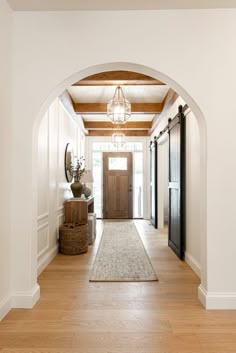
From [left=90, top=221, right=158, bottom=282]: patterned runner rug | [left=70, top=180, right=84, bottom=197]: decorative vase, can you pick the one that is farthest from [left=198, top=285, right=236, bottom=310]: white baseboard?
[left=70, top=180, right=84, bottom=197]: decorative vase

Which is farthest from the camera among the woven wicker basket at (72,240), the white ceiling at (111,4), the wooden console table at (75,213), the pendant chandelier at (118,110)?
the wooden console table at (75,213)

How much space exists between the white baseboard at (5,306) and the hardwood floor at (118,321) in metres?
0.04

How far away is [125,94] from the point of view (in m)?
5.77

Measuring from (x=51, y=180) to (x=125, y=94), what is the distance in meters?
2.54

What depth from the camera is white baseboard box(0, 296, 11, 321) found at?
7.75 feet

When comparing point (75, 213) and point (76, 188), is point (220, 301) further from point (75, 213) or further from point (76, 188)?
point (76, 188)

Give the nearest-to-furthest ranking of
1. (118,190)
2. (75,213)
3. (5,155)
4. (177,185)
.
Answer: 1. (5,155)
2. (177,185)
3. (75,213)
4. (118,190)

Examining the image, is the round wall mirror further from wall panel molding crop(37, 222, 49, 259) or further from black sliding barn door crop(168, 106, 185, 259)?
black sliding barn door crop(168, 106, 185, 259)

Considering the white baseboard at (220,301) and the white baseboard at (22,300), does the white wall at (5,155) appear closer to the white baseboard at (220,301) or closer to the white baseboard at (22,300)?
the white baseboard at (22,300)

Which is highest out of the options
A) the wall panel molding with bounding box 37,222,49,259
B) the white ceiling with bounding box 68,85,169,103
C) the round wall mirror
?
the white ceiling with bounding box 68,85,169,103

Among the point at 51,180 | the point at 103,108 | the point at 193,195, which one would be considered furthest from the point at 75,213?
the point at 103,108

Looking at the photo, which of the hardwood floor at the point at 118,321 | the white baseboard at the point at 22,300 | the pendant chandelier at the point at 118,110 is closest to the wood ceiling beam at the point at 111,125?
the pendant chandelier at the point at 118,110

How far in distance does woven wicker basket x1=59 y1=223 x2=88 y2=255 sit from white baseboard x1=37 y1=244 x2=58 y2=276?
0.49 ft

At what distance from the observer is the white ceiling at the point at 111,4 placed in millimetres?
2502
